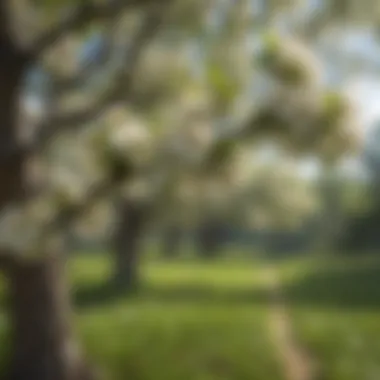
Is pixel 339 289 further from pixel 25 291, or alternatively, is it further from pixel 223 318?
pixel 25 291

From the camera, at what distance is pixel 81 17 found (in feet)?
1.93

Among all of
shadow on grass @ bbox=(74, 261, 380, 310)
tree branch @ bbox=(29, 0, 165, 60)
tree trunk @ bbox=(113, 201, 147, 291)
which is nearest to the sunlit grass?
shadow on grass @ bbox=(74, 261, 380, 310)

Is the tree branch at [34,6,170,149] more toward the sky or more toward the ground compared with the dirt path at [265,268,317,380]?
more toward the sky

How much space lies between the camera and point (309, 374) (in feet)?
2.12

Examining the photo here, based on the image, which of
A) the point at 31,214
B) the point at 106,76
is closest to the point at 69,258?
the point at 31,214

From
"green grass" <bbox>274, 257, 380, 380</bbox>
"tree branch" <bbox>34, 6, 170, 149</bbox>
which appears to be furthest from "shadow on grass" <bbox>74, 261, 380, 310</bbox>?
"tree branch" <bbox>34, 6, 170, 149</bbox>

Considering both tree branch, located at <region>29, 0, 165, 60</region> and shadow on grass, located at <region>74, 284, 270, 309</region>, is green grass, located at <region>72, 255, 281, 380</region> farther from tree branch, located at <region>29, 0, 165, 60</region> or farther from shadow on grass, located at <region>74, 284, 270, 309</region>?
tree branch, located at <region>29, 0, 165, 60</region>

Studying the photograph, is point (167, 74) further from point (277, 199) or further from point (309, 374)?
point (309, 374)

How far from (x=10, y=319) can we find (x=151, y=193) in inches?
7.9

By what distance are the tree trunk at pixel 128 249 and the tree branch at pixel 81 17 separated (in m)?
0.17

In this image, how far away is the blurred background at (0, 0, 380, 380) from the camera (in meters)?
0.59

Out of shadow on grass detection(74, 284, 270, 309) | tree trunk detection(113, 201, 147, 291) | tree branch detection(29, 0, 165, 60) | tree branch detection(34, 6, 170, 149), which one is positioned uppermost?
tree branch detection(29, 0, 165, 60)

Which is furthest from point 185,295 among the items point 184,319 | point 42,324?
point 42,324

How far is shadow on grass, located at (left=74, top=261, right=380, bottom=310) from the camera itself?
2.11 feet
